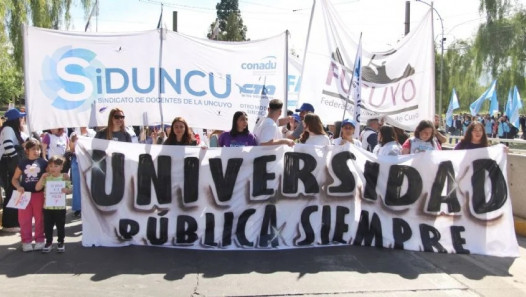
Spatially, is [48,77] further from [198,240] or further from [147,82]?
[198,240]

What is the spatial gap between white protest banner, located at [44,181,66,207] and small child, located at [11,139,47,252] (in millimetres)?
247

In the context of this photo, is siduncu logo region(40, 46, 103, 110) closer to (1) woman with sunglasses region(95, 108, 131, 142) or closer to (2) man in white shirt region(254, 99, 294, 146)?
(1) woman with sunglasses region(95, 108, 131, 142)

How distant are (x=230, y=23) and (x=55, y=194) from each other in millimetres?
49826

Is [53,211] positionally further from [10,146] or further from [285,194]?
[285,194]

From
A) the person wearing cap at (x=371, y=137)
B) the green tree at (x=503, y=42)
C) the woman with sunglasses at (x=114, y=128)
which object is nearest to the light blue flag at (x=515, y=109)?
the green tree at (x=503, y=42)

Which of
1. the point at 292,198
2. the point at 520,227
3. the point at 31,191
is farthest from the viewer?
the point at 520,227

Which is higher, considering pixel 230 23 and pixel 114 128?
pixel 230 23

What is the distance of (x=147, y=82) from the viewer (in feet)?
23.9

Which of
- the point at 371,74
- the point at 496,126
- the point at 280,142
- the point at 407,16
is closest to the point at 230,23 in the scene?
the point at 407,16

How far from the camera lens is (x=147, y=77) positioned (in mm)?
7305

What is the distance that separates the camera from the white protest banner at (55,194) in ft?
18.1

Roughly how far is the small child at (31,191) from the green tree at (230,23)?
41.5 m

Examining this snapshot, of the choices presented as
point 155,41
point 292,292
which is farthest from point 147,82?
point 292,292

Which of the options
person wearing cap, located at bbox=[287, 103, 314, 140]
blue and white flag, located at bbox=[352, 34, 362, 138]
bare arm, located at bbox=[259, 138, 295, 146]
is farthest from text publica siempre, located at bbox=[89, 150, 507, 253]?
blue and white flag, located at bbox=[352, 34, 362, 138]
